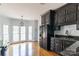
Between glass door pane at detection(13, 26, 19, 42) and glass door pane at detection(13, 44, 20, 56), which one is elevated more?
glass door pane at detection(13, 26, 19, 42)

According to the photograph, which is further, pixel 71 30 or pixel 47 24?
pixel 71 30

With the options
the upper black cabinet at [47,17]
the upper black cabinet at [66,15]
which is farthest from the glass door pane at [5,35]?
the upper black cabinet at [66,15]

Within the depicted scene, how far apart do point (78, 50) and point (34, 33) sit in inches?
53.9

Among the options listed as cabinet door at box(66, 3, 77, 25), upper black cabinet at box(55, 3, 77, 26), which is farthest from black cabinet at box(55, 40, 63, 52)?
cabinet door at box(66, 3, 77, 25)

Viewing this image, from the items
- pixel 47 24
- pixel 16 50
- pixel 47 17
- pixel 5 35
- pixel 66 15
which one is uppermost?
pixel 66 15

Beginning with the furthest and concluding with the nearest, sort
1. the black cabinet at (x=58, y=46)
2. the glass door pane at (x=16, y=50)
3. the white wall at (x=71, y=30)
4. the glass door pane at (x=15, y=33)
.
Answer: the black cabinet at (x=58, y=46) < the white wall at (x=71, y=30) < the glass door pane at (x=15, y=33) < the glass door pane at (x=16, y=50)

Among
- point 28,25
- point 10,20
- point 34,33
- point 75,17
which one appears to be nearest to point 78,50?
point 75,17

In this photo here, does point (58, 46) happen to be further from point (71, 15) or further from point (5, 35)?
point (5, 35)

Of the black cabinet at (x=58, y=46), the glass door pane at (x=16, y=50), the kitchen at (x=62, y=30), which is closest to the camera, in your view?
the glass door pane at (x=16, y=50)

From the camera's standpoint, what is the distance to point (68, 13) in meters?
3.87

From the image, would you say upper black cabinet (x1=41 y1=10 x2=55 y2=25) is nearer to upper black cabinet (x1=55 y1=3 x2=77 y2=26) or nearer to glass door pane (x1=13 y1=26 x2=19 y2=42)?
upper black cabinet (x1=55 y1=3 x2=77 y2=26)

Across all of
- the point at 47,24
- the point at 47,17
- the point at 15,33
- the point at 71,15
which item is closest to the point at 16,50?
the point at 15,33

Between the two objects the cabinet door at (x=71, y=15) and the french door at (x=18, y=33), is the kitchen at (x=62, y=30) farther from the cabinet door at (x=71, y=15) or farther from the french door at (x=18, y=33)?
the french door at (x=18, y=33)

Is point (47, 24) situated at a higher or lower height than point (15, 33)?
higher
